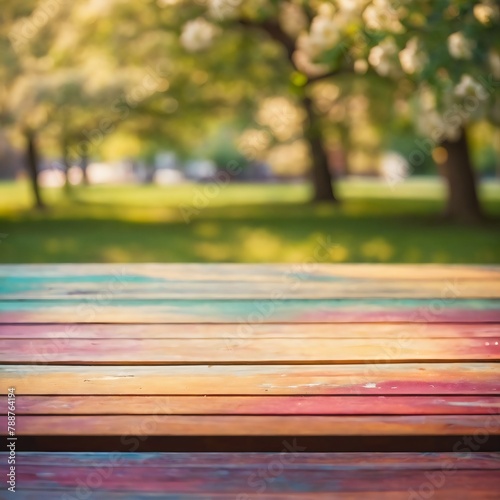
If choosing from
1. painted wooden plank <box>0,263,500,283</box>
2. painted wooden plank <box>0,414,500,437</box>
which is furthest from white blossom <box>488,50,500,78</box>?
painted wooden plank <box>0,414,500,437</box>

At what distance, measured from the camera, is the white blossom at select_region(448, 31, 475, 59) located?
5676mm

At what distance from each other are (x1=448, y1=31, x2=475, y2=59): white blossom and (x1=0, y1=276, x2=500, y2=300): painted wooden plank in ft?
7.03

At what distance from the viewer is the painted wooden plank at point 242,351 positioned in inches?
117

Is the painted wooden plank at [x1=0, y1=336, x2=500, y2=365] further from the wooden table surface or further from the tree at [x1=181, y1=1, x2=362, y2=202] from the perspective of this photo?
the tree at [x1=181, y1=1, x2=362, y2=202]

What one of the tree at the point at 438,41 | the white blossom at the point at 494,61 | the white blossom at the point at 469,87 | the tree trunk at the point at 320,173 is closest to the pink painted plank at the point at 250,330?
the white blossom at the point at 469,87

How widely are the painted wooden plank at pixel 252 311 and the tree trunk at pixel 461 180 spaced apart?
43.5 feet

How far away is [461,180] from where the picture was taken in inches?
662

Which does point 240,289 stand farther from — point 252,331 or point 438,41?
point 438,41

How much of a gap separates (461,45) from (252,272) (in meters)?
2.45

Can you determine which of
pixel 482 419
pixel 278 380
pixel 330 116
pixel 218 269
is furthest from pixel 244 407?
pixel 330 116

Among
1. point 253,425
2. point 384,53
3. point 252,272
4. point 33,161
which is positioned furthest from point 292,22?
point 253,425

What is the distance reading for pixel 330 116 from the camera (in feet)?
81.9

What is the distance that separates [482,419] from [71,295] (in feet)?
7.63

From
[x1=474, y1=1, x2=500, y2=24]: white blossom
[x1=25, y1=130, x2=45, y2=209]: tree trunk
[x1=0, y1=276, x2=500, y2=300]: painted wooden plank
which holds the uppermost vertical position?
[x1=474, y1=1, x2=500, y2=24]: white blossom
